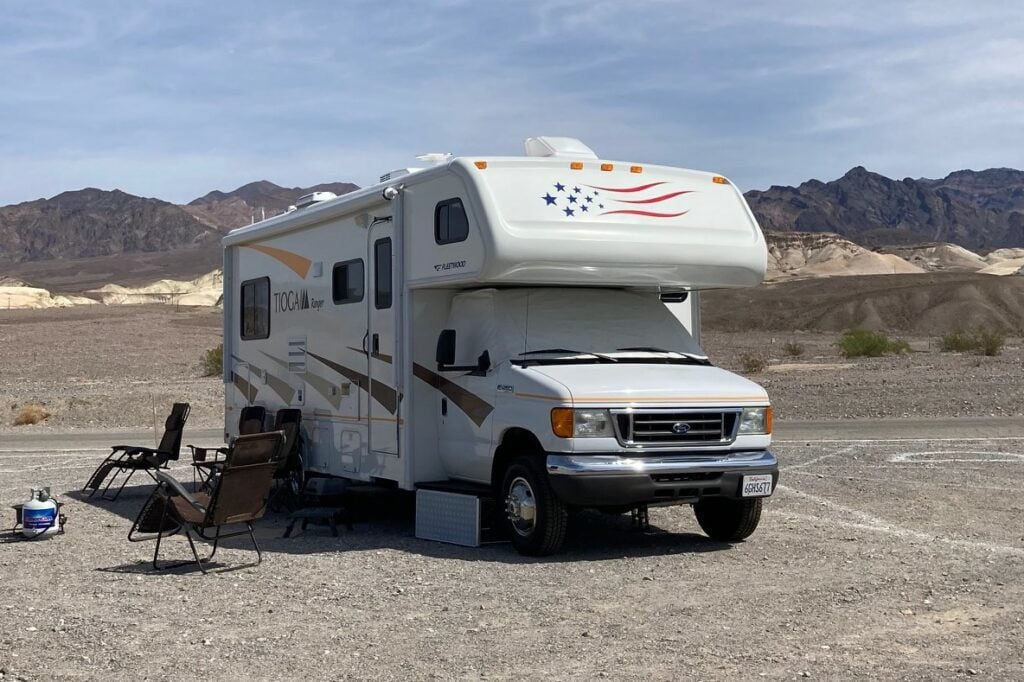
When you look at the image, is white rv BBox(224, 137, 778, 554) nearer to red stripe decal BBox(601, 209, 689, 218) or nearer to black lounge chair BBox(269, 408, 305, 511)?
red stripe decal BBox(601, 209, 689, 218)

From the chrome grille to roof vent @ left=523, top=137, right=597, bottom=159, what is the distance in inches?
104

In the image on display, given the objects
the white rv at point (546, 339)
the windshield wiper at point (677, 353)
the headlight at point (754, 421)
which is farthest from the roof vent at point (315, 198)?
the headlight at point (754, 421)

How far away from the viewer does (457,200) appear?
1066 centimetres

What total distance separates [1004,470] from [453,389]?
7.89 meters

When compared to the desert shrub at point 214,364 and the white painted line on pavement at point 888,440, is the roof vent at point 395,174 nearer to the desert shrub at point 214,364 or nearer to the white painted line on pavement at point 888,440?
the white painted line on pavement at point 888,440

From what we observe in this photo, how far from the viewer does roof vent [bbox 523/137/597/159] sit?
37.5 ft

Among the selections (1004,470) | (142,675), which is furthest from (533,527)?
(1004,470)

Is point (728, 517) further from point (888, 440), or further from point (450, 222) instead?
point (888, 440)

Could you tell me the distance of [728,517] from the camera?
10969 mm

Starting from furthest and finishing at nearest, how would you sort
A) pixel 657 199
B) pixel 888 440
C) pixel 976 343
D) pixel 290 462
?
pixel 976 343
pixel 888 440
pixel 290 462
pixel 657 199

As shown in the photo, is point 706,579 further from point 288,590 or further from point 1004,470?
point 1004,470

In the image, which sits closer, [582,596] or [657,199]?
[582,596]

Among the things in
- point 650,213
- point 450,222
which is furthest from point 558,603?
point 650,213

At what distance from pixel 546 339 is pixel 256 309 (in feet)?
16.8
